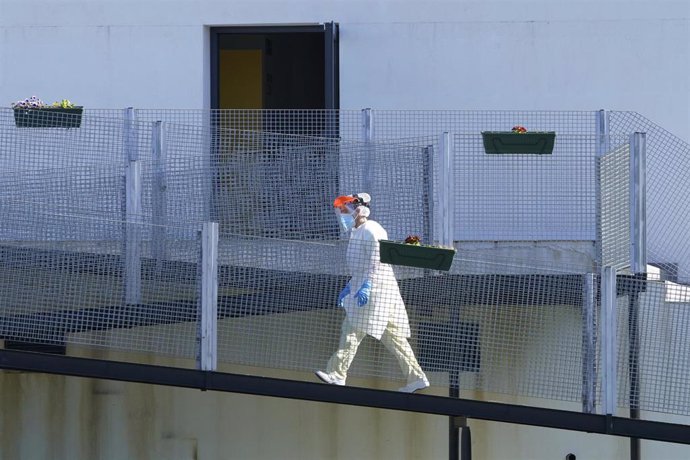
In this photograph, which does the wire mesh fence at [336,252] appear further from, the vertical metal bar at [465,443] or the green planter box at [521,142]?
the vertical metal bar at [465,443]

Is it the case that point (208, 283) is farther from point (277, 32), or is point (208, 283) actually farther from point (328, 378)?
point (277, 32)

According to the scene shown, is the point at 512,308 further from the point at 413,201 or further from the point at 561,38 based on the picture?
the point at 561,38

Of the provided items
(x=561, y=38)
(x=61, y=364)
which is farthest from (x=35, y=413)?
(x=561, y=38)

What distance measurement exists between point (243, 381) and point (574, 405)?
2733 millimetres

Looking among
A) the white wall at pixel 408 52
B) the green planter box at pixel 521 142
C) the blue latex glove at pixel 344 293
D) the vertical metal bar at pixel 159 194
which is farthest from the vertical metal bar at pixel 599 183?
the vertical metal bar at pixel 159 194

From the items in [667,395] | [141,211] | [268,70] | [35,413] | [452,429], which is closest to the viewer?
[667,395]

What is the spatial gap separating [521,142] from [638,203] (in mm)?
1074

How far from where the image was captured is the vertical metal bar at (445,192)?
11648mm

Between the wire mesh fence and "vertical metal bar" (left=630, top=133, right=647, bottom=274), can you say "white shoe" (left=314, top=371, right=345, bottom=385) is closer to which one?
the wire mesh fence

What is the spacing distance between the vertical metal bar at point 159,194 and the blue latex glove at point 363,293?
1.52m

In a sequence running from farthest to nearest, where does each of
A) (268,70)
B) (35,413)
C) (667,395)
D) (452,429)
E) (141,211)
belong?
(268,70)
(35,413)
(452,429)
(141,211)
(667,395)

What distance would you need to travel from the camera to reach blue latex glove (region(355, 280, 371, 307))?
10648 mm

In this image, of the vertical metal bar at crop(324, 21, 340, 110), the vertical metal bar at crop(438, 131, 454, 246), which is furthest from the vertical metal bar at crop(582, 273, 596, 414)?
the vertical metal bar at crop(324, 21, 340, 110)

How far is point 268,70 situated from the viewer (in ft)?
60.8
